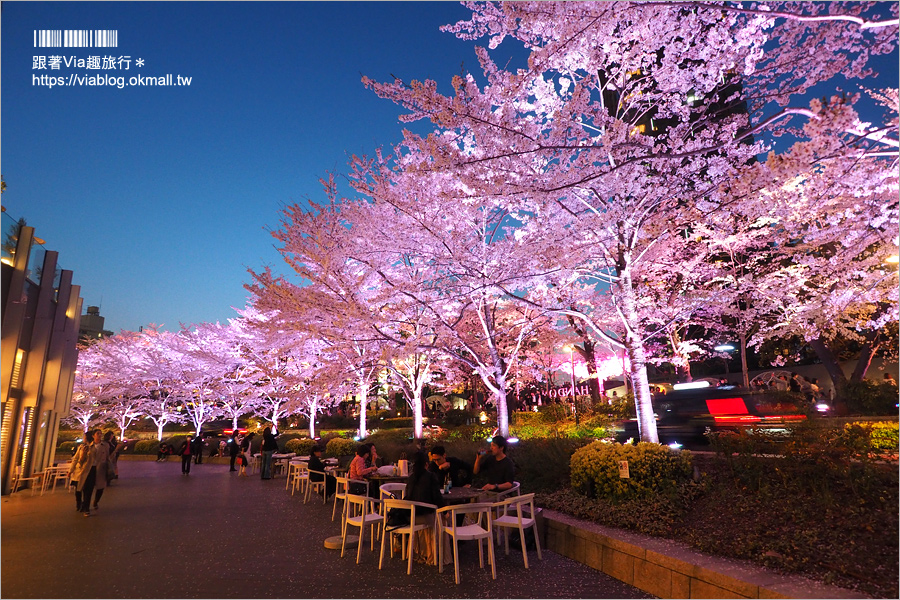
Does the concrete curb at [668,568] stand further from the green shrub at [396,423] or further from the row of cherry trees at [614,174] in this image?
the green shrub at [396,423]

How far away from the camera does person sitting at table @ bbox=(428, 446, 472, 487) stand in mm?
7172

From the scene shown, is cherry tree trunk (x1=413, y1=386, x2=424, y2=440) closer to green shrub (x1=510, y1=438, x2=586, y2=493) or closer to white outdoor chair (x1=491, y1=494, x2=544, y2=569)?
green shrub (x1=510, y1=438, x2=586, y2=493)

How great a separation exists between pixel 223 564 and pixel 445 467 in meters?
3.07

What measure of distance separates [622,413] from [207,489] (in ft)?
45.9

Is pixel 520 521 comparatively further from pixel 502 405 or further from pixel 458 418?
pixel 458 418

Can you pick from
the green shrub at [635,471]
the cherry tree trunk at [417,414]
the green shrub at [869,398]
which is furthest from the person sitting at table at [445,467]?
the green shrub at [869,398]

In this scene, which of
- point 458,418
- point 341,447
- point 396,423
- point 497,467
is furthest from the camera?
point 396,423

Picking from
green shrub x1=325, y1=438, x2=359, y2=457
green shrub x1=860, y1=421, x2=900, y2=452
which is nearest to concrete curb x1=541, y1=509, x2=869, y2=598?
green shrub x1=860, y1=421, x2=900, y2=452

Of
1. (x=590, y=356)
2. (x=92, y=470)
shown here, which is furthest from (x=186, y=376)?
(x=590, y=356)

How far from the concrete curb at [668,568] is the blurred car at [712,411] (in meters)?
4.47

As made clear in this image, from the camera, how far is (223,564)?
561cm

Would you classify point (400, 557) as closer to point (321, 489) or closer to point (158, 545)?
point (158, 545)

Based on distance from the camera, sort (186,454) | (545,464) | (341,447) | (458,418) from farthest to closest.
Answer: (458,418), (186,454), (341,447), (545,464)

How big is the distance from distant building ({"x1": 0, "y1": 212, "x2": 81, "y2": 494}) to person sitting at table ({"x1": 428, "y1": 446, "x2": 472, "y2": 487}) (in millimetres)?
11425
